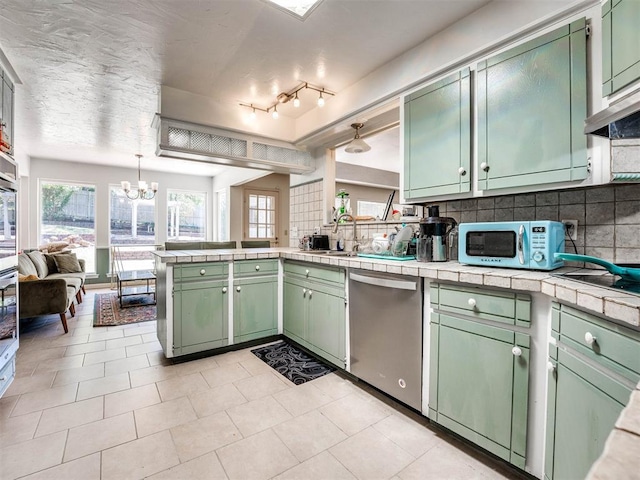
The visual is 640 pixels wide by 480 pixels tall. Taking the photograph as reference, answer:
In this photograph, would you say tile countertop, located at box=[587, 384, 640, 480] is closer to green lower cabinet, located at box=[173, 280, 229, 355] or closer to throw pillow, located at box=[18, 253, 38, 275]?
green lower cabinet, located at box=[173, 280, 229, 355]

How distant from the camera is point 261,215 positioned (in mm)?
Answer: 7203

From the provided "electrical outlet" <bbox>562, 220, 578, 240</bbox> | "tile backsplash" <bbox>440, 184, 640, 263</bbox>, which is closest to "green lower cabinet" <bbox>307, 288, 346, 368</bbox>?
"tile backsplash" <bbox>440, 184, 640, 263</bbox>

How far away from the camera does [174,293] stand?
259 centimetres

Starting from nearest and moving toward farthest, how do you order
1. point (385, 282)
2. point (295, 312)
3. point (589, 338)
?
point (589, 338) < point (385, 282) < point (295, 312)

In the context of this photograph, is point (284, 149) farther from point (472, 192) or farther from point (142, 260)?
point (142, 260)

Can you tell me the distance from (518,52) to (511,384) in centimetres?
170

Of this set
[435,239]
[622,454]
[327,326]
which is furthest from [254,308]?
[622,454]

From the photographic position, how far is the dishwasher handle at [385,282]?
1836 millimetres

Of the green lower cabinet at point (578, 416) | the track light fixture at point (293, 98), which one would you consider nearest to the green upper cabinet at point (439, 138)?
the track light fixture at point (293, 98)

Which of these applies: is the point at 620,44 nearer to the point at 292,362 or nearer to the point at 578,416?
the point at 578,416

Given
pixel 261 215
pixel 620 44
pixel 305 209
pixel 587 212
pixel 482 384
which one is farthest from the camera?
pixel 261 215

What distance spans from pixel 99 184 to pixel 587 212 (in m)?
7.61

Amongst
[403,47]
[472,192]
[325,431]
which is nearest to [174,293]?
[325,431]

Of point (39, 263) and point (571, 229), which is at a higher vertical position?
point (571, 229)
